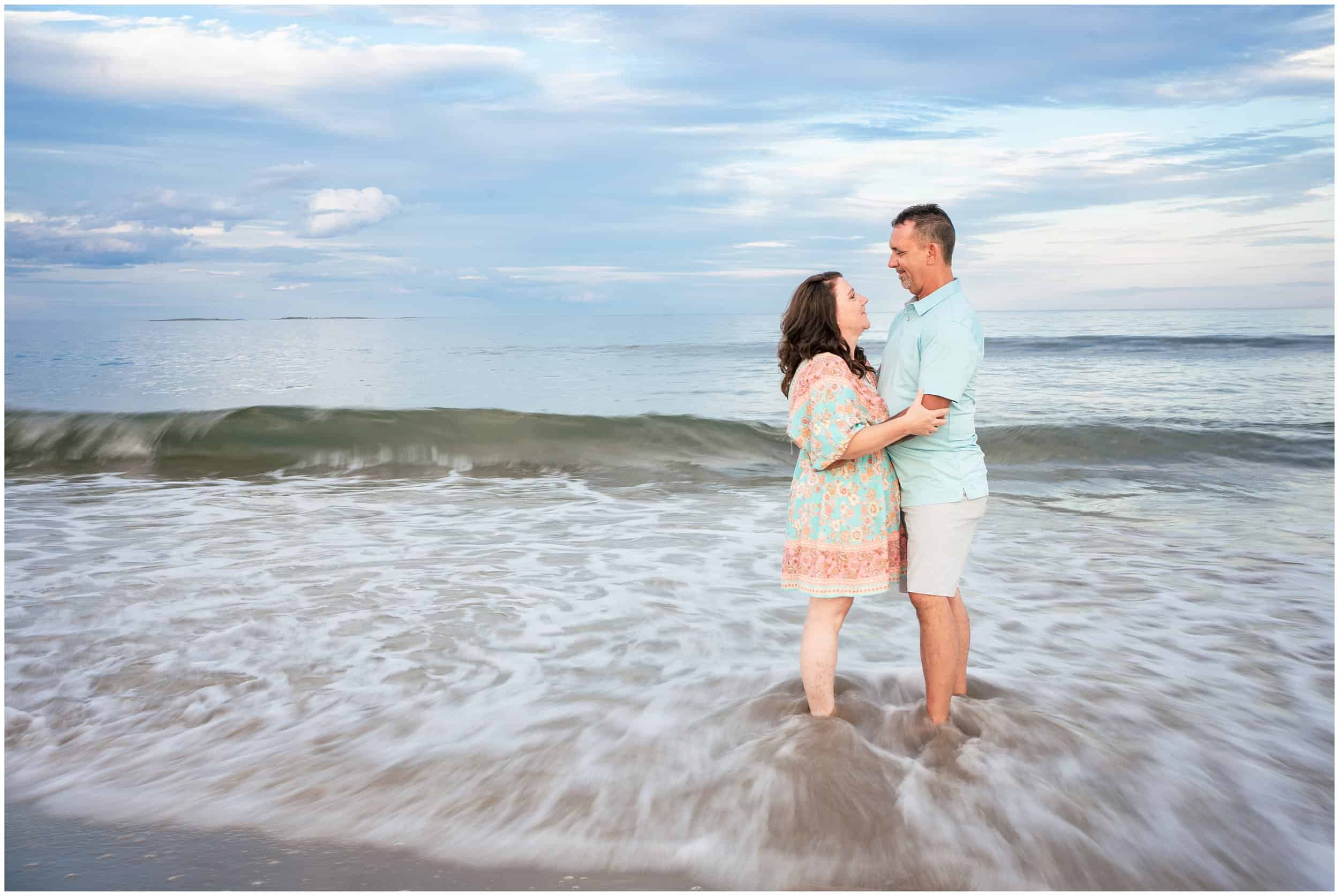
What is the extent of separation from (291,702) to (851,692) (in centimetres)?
262

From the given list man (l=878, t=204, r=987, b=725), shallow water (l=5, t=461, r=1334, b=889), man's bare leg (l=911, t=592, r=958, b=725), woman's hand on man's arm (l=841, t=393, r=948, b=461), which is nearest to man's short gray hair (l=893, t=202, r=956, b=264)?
man (l=878, t=204, r=987, b=725)

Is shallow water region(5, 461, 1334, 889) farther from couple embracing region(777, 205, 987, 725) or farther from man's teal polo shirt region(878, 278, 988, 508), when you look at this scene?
man's teal polo shirt region(878, 278, 988, 508)

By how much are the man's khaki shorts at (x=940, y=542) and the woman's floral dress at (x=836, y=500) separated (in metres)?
0.12

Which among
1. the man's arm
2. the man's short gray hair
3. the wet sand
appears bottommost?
the wet sand

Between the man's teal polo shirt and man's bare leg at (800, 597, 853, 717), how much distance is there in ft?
1.67

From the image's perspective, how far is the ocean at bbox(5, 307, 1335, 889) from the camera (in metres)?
3.27

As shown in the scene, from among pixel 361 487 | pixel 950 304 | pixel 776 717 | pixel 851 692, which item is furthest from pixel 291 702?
pixel 361 487

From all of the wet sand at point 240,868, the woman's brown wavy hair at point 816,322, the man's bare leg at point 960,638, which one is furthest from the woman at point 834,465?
the wet sand at point 240,868

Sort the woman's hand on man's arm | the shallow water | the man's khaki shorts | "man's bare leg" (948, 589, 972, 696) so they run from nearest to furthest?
1. the shallow water
2. the woman's hand on man's arm
3. the man's khaki shorts
4. "man's bare leg" (948, 589, 972, 696)

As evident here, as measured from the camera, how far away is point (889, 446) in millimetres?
3719

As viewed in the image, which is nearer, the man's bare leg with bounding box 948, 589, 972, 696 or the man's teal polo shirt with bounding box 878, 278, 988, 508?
the man's teal polo shirt with bounding box 878, 278, 988, 508

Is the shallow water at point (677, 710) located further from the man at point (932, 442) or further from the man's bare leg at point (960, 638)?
the man at point (932, 442)

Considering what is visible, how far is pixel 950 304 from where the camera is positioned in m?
3.50

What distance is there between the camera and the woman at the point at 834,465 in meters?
3.48
